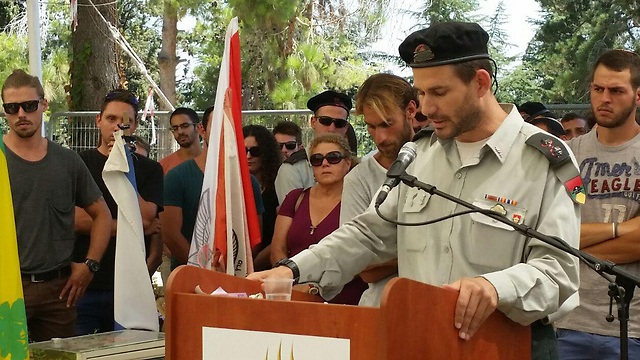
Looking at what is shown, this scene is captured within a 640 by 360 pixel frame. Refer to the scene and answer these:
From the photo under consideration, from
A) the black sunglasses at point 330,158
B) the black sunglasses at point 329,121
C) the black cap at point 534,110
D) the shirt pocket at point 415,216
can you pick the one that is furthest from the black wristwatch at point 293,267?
the black cap at point 534,110

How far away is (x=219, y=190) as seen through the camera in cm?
456

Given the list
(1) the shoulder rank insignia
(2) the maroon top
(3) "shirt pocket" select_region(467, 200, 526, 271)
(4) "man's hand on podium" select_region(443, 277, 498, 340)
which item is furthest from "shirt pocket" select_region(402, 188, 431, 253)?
(2) the maroon top

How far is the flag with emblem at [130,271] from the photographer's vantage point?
4.65 m

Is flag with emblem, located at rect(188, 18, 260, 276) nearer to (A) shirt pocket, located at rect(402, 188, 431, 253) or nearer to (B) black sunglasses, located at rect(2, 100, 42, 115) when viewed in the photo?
(B) black sunglasses, located at rect(2, 100, 42, 115)

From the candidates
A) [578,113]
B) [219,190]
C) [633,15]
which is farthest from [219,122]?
[633,15]

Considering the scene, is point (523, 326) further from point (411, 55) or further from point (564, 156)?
point (411, 55)

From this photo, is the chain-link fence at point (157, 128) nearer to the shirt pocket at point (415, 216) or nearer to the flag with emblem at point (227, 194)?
the flag with emblem at point (227, 194)

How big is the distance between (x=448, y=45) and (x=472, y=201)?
1.55 ft

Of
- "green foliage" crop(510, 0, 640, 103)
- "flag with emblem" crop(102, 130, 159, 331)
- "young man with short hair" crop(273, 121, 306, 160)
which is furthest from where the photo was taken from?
"green foliage" crop(510, 0, 640, 103)

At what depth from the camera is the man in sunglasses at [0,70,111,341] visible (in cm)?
497

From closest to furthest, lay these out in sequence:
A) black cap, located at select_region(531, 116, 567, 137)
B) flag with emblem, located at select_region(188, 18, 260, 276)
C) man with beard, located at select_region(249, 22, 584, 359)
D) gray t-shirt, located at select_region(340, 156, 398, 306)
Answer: man with beard, located at select_region(249, 22, 584, 359) → gray t-shirt, located at select_region(340, 156, 398, 306) → flag with emblem, located at select_region(188, 18, 260, 276) → black cap, located at select_region(531, 116, 567, 137)

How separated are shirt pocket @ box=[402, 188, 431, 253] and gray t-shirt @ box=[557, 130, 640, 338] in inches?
59.0

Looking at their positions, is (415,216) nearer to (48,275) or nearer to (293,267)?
(293,267)

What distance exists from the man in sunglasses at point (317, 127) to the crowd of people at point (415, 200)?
0.5 inches
